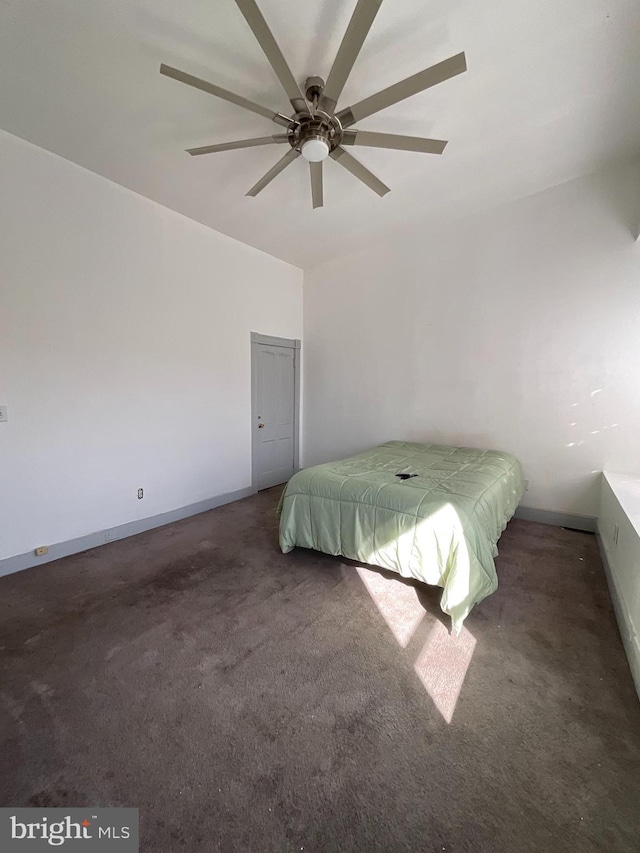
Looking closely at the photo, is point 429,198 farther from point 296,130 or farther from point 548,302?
point 296,130

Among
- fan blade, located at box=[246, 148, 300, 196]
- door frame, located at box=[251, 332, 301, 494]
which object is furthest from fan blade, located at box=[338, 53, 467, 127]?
door frame, located at box=[251, 332, 301, 494]

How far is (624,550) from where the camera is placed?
7.36 feet

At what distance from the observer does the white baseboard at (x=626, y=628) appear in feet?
5.65

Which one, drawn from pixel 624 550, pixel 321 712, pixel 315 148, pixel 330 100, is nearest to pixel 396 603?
pixel 321 712

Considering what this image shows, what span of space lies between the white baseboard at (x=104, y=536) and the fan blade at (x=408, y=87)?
3587 millimetres

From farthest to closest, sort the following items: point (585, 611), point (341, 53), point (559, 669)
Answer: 1. point (585, 611)
2. point (559, 669)
3. point (341, 53)

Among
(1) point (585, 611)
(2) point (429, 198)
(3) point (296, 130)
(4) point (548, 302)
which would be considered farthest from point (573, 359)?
(3) point (296, 130)

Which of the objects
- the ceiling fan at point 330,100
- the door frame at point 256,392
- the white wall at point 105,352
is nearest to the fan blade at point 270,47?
the ceiling fan at point 330,100

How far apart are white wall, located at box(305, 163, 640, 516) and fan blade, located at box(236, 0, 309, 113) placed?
189 centimetres

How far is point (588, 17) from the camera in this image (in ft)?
6.16

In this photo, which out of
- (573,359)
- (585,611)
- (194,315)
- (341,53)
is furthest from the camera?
(194,315)

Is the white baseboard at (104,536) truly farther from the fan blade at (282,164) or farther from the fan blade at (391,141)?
the fan blade at (391,141)

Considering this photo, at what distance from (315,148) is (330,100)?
221 millimetres

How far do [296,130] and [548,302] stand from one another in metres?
2.97
